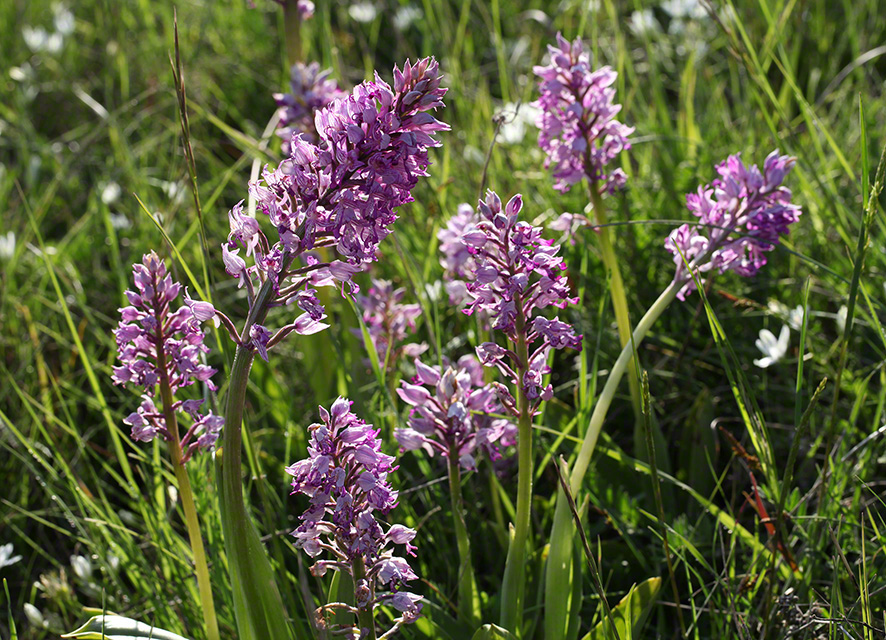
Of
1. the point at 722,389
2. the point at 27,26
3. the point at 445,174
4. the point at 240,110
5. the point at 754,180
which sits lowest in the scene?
the point at 722,389

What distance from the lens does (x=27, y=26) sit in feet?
17.9

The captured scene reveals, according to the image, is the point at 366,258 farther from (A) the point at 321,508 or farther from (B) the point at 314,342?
(B) the point at 314,342

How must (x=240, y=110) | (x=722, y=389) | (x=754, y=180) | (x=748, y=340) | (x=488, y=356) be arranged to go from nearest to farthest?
(x=488, y=356)
(x=754, y=180)
(x=722, y=389)
(x=748, y=340)
(x=240, y=110)

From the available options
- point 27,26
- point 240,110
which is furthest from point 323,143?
point 27,26

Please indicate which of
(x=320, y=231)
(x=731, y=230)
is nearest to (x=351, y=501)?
(x=320, y=231)

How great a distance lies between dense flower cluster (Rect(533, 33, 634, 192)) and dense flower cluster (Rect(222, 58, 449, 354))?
0.81m

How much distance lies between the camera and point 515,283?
142 cm

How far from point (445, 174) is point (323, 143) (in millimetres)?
1767

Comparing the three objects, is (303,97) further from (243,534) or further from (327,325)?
(243,534)

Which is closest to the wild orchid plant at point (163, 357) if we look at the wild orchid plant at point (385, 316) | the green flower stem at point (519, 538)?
the green flower stem at point (519, 538)

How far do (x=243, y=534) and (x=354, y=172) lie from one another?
2.13 ft

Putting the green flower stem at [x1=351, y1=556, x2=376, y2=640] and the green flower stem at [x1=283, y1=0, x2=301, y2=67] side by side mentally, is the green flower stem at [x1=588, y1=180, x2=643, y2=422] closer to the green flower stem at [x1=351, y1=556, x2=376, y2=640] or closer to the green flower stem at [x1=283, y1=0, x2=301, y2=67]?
the green flower stem at [x1=351, y1=556, x2=376, y2=640]

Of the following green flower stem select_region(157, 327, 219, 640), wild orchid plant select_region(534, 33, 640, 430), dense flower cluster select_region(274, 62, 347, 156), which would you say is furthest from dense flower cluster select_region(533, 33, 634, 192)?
green flower stem select_region(157, 327, 219, 640)

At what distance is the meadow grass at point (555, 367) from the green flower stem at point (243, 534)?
0.26ft
